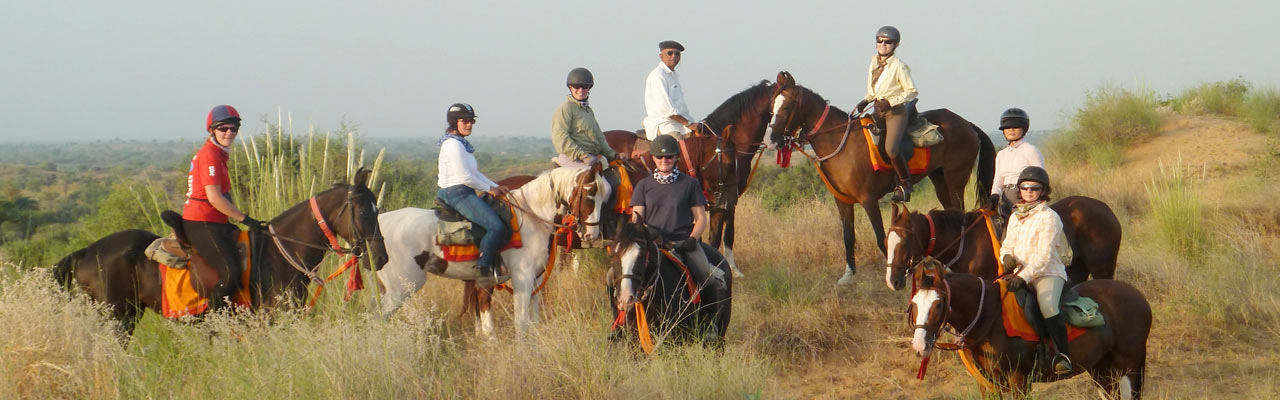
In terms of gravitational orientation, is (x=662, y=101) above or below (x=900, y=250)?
above

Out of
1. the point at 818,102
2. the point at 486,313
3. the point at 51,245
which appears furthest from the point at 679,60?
the point at 51,245

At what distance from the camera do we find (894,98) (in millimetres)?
9195

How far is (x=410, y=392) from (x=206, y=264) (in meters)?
2.23

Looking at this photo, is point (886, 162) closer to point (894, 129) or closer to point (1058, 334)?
point (894, 129)

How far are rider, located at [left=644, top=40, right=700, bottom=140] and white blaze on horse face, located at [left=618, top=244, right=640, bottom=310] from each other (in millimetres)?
4609

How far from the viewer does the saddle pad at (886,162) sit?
9188mm

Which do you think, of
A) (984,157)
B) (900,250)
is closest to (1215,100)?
(984,157)

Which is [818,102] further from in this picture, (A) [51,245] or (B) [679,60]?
(A) [51,245]

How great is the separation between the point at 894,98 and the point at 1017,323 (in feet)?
15.5

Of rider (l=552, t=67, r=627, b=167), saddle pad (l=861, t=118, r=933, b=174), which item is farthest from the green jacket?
saddle pad (l=861, t=118, r=933, b=174)

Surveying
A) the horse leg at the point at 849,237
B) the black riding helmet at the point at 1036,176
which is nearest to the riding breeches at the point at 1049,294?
the black riding helmet at the point at 1036,176

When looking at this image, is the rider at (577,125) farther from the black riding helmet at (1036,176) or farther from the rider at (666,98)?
the black riding helmet at (1036,176)

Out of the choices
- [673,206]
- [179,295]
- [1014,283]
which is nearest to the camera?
[1014,283]

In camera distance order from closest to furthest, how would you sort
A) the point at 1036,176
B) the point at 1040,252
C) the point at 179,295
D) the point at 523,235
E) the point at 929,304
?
the point at 929,304 < the point at 1040,252 < the point at 1036,176 < the point at 179,295 < the point at 523,235
